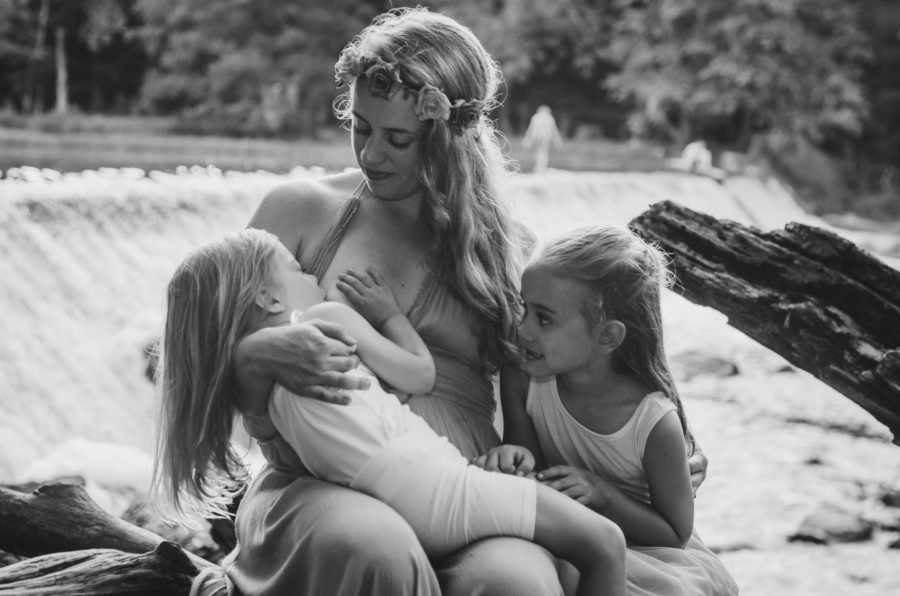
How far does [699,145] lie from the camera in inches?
648

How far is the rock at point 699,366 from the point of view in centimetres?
698

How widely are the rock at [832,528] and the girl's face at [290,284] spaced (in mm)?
2800

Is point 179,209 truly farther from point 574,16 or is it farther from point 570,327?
point 574,16

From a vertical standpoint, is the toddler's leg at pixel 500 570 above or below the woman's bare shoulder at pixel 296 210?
below

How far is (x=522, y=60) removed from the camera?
71.7 feet

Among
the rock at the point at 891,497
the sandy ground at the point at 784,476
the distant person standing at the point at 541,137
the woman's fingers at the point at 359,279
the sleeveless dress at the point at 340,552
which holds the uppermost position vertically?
the woman's fingers at the point at 359,279

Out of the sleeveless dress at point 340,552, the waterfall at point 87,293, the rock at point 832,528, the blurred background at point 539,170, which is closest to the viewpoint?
the sleeveless dress at point 340,552

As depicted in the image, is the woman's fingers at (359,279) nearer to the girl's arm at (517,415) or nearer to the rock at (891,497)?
the girl's arm at (517,415)

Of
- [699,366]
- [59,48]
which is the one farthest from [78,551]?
[59,48]

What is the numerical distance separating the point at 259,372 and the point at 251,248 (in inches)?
8.4

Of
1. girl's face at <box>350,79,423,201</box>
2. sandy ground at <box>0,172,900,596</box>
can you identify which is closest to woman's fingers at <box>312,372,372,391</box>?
girl's face at <box>350,79,423,201</box>

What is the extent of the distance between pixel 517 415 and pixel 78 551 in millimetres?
895

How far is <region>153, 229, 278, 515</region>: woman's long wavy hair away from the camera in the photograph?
1.86 meters

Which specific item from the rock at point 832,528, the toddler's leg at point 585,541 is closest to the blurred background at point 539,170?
the rock at point 832,528
